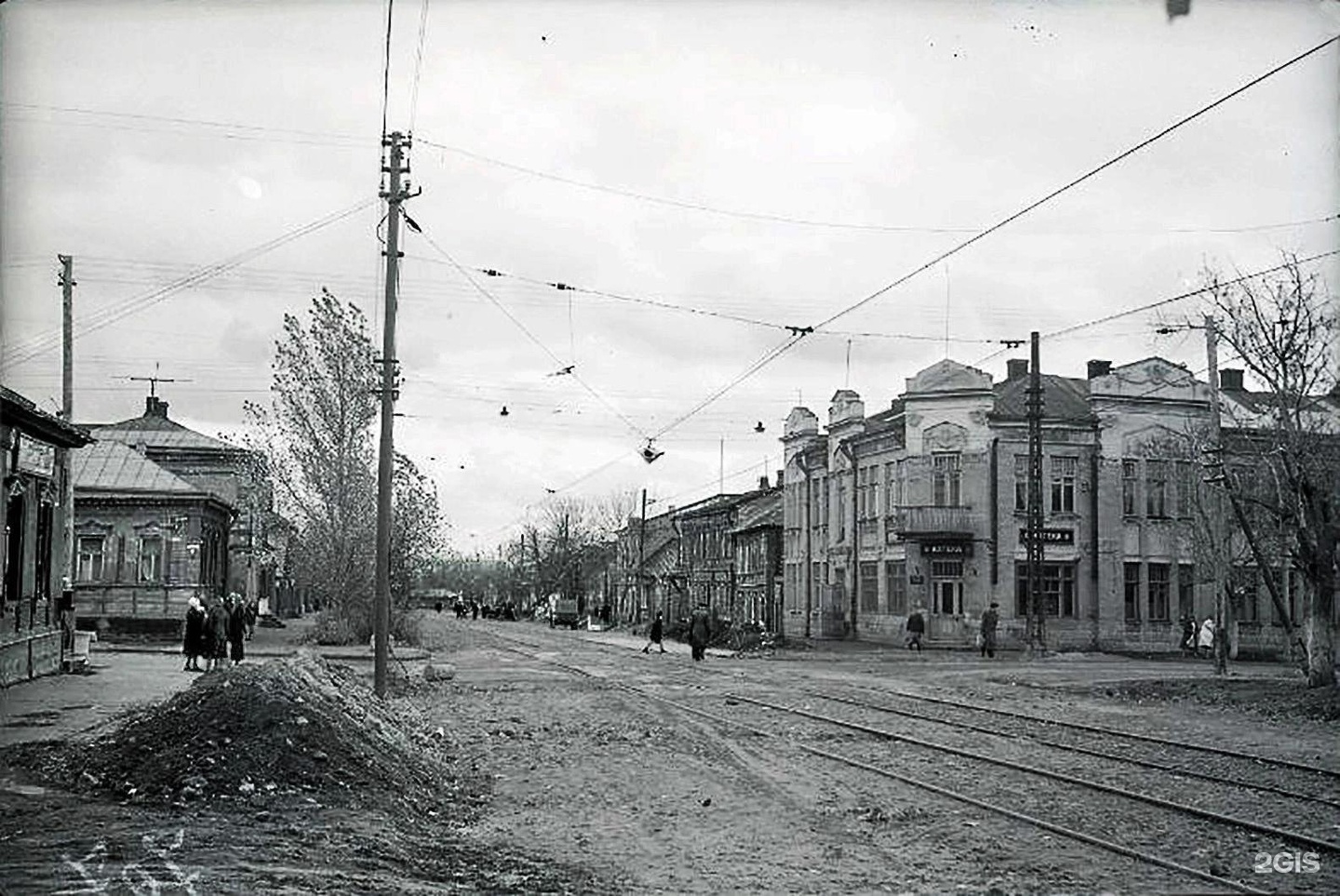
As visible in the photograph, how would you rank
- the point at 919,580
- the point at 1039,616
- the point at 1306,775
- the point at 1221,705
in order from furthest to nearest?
the point at 919,580 < the point at 1039,616 < the point at 1221,705 < the point at 1306,775

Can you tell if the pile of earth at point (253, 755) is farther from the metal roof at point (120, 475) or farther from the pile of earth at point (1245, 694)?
the metal roof at point (120, 475)

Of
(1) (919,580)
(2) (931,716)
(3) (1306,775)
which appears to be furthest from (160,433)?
(3) (1306,775)

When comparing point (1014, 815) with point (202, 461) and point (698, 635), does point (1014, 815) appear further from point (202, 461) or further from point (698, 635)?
point (202, 461)

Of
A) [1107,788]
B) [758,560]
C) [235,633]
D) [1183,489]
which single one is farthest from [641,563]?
[1107,788]

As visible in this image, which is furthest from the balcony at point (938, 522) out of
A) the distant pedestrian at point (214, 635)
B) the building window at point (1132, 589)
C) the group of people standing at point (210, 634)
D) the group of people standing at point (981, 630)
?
the distant pedestrian at point (214, 635)

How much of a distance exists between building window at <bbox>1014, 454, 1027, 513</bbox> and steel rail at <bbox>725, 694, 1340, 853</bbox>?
30580 millimetres

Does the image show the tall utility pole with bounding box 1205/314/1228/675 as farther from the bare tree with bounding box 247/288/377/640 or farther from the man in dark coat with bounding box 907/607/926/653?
the bare tree with bounding box 247/288/377/640

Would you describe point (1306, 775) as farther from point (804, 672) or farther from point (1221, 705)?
point (804, 672)

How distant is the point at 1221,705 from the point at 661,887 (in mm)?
19222

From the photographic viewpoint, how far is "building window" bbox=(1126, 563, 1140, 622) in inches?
2010

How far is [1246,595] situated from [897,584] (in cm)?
1288

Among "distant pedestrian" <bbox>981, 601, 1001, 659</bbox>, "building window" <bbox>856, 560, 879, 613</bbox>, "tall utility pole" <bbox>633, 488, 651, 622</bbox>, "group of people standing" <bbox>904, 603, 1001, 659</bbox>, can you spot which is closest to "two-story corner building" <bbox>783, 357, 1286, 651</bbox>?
"building window" <bbox>856, 560, 879, 613</bbox>

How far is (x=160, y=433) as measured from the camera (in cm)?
7769

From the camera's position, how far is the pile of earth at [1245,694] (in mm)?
23641
